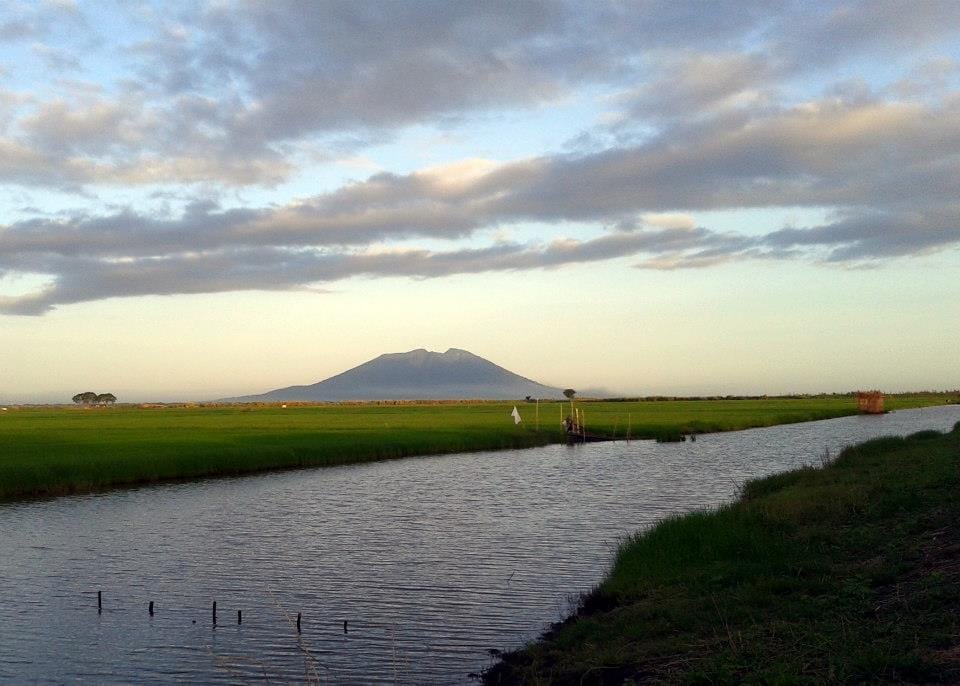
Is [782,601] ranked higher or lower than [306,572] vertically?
higher

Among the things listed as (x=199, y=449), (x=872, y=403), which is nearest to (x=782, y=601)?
(x=199, y=449)

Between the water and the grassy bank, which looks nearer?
the grassy bank

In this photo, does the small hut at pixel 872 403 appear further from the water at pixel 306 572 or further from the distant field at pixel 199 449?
the water at pixel 306 572

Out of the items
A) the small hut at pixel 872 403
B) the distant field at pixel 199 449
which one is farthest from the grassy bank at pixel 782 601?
the small hut at pixel 872 403

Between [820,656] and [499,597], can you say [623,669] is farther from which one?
[499,597]

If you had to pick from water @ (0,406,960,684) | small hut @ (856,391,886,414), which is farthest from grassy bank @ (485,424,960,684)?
small hut @ (856,391,886,414)

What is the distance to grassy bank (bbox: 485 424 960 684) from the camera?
10.4 m

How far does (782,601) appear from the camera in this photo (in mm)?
13766

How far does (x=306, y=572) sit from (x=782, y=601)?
1273 centimetres

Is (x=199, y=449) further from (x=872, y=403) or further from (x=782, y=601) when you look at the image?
(x=872, y=403)

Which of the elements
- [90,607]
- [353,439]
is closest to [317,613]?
[90,607]

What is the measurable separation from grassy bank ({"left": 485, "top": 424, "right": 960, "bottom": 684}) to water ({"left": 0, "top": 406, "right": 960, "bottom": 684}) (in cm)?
213

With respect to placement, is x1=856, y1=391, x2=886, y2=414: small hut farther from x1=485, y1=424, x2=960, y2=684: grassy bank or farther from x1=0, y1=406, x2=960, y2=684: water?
x1=485, y1=424, x2=960, y2=684: grassy bank

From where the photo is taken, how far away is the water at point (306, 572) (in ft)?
50.5
